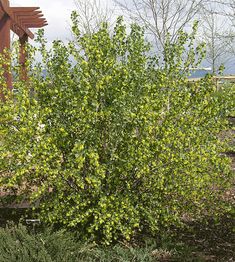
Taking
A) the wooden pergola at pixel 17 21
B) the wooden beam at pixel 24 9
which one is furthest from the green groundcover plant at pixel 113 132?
the wooden beam at pixel 24 9

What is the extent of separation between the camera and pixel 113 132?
161 inches

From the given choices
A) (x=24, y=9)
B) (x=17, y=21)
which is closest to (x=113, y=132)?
(x=24, y=9)

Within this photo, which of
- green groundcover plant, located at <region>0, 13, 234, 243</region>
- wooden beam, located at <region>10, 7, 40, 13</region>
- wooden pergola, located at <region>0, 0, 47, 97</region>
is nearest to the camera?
green groundcover plant, located at <region>0, 13, 234, 243</region>

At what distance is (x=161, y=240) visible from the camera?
456 cm

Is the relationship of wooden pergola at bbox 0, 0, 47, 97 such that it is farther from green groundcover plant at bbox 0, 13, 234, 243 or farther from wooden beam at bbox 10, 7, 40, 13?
green groundcover plant at bbox 0, 13, 234, 243

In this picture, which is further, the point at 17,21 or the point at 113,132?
the point at 17,21

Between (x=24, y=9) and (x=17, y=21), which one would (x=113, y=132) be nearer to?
(x=24, y=9)

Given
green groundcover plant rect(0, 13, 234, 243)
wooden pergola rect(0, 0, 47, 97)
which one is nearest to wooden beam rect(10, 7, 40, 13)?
wooden pergola rect(0, 0, 47, 97)

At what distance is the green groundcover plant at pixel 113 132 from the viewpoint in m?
4.00

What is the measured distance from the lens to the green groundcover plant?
4.00 m

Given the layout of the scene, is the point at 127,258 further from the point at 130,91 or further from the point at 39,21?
the point at 39,21

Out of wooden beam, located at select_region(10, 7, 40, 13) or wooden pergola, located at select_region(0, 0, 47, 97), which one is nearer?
wooden pergola, located at select_region(0, 0, 47, 97)

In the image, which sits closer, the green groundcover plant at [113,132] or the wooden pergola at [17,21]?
the green groundcover plant at [113,132]

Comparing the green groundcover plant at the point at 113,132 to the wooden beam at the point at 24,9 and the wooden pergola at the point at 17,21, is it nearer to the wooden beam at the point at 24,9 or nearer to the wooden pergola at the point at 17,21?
the wooden pergola at the point at 17,21
